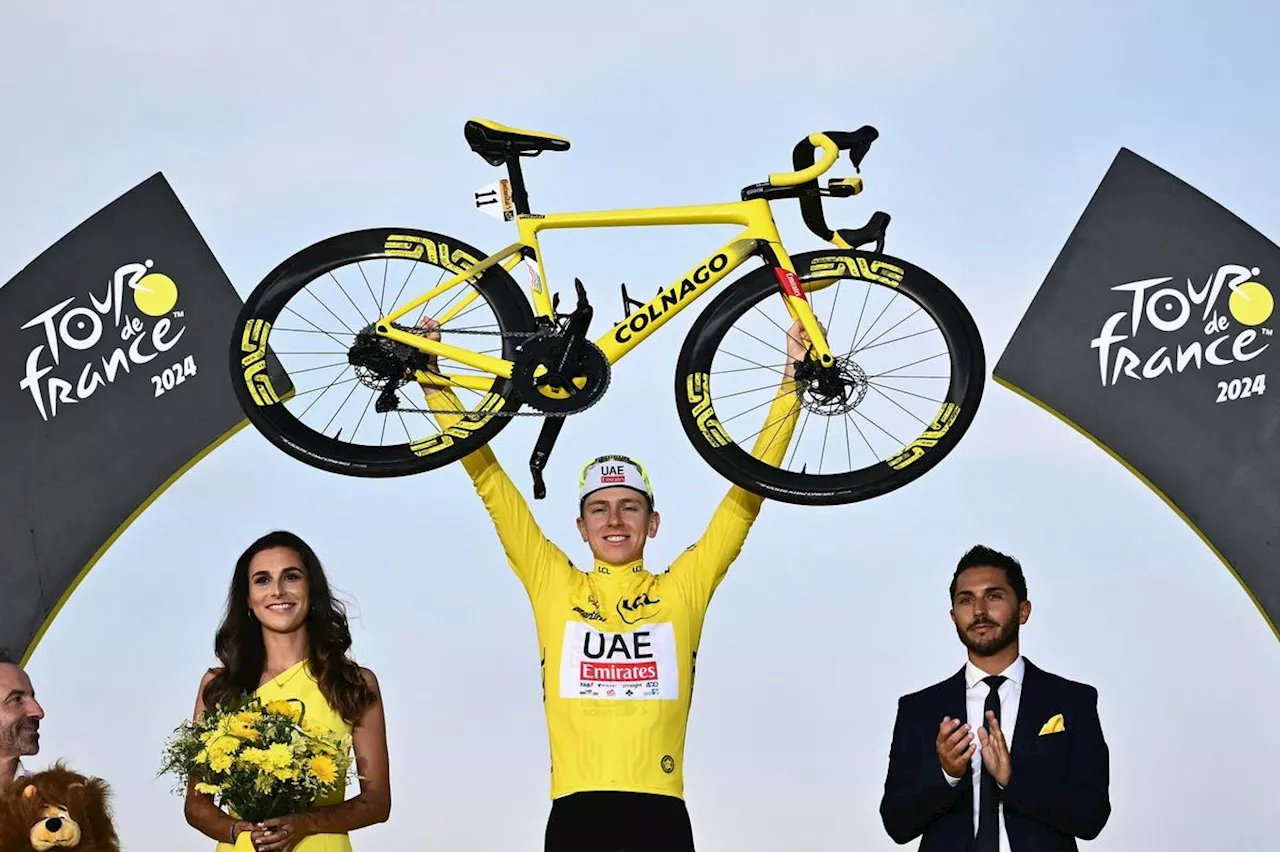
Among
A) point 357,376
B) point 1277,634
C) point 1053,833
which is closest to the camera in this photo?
point 1053,833

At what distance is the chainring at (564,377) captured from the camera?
498 cm

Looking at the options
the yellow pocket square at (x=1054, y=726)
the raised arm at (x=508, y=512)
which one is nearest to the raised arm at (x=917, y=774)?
the yellow pocket square at (x=1054, y=726)

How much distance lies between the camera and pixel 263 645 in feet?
16.2

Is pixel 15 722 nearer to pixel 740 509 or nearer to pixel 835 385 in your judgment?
pixel 740 509

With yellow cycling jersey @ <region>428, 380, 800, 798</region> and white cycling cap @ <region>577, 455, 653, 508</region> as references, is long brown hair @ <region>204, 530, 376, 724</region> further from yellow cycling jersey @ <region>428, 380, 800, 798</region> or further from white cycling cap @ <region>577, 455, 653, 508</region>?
white cycling cap @ <region>577, 455, 653, 508</region>

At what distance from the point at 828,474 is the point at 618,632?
0.75m

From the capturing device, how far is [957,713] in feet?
15.8

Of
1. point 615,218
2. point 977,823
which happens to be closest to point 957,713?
point 977,823

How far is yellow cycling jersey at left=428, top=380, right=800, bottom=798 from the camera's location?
4.82m

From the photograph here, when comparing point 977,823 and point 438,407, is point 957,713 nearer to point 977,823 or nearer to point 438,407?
point 977,823

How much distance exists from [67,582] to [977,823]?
3.45 m

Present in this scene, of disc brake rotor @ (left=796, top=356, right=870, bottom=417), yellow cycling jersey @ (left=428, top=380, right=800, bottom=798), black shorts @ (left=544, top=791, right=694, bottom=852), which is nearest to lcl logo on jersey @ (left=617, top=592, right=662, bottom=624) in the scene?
yellow cycling jersey @ (left=428, top=380, right=800, bottom=798)

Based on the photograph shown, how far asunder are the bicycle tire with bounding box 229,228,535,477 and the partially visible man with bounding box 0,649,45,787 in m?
0.97

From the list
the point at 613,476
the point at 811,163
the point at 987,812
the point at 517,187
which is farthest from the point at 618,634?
the point at 811,163
